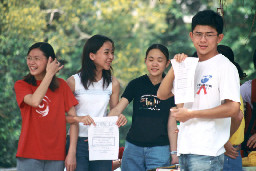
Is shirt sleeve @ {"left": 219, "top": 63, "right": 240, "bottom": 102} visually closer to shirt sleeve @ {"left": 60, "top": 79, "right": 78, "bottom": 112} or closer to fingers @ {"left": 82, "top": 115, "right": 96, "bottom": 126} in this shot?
fingers @ {"left": 82, "top": 115, "right": 96, "bottom": 126}

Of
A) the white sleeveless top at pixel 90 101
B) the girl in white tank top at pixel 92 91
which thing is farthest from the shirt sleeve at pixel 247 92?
the white sleeveless top at pixel 90 101

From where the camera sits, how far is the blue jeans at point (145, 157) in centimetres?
355

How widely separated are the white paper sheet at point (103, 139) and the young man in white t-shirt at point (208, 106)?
0.83m

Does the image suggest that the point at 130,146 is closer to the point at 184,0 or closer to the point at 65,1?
the point at 65,1

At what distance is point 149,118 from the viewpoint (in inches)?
143

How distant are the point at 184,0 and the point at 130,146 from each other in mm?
9357

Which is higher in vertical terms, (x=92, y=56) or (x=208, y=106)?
(x=92, y=56)

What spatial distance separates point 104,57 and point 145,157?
0.95 m

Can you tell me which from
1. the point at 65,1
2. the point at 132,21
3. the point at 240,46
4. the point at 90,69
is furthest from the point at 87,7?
the point at 90,69

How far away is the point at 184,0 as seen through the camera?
12.3 m

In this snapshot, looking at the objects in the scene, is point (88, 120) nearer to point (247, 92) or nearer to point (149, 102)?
point (149, 102)

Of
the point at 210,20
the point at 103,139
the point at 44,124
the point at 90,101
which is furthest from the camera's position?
the point at 90,101

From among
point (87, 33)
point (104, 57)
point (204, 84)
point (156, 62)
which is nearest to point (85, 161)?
point (104, 57)

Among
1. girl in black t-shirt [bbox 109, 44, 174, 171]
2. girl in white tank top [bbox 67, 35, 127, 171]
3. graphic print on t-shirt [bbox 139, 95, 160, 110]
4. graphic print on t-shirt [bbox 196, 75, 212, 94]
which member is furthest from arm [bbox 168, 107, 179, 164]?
graphic print on t-shirt [bbox 196, 75, 212, 94]
